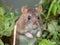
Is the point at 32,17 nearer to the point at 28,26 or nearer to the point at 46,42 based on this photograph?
the point at 28,26

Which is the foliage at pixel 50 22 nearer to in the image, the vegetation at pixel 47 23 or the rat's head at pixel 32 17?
the vegetation at pixel 47 23

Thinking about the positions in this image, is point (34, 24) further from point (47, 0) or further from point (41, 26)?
point (47, 0)

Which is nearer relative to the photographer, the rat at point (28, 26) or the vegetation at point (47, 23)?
the vegetation at point (47, 23)

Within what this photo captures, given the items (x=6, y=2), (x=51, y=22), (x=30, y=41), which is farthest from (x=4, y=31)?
(x=6, y=2)

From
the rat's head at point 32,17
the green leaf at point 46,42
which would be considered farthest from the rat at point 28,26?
the green leaf at point 46,42

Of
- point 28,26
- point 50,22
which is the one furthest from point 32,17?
point 50,22

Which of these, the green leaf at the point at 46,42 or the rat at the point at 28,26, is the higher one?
the rat at the point at 28,26

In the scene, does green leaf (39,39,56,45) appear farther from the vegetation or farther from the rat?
the rat

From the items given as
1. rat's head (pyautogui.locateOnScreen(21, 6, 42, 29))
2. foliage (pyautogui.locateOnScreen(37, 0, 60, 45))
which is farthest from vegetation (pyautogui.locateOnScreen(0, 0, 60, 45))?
rat's head (pyautogui.locateOnScreen(21, 6, 42, 29))
